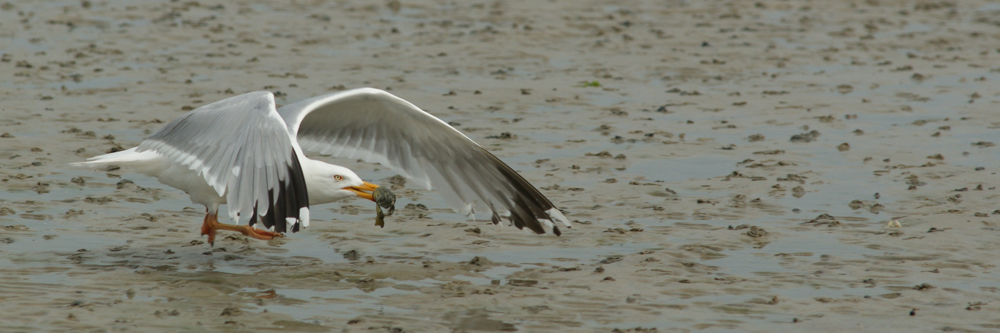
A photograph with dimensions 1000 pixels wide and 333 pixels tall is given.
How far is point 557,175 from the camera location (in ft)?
34.1

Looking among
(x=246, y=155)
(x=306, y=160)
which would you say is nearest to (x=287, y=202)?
(x=246, y=155)

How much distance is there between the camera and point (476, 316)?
6.62 m

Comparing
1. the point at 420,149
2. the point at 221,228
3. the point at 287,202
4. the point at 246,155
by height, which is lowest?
the point at 221,228

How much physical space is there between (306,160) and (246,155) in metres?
0.83

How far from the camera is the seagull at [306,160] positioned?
6.54 meters

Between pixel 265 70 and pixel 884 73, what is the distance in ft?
26.4

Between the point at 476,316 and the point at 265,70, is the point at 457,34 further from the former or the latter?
the point at 476,316

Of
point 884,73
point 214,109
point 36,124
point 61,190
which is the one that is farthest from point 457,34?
point 214,109

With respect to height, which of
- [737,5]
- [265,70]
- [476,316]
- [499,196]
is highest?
[737,5]

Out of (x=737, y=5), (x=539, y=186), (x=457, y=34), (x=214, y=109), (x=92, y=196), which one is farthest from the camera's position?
(x=737, y=5)

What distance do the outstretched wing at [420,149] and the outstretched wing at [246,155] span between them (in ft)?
1.72

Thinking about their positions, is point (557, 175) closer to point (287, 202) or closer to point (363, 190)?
point (363, 190)

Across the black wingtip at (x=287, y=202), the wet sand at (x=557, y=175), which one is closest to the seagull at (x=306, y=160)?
the black wingtip at (x=287, y=202)

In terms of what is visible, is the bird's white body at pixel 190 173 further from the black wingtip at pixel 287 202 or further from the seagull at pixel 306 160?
the black wingtip at pixel 287 202
